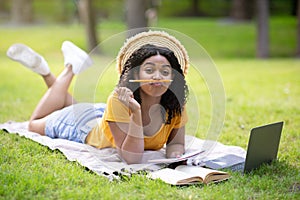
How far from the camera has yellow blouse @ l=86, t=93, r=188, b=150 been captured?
298 cm

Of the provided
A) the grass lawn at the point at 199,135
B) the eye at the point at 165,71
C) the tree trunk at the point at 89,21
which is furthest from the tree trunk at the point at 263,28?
the eye at the point at 165,71

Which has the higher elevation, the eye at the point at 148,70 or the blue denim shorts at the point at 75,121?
the eye at the point at 148,70

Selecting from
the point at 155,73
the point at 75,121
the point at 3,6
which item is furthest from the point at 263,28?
the point at 3,6

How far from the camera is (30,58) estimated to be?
4168 mm

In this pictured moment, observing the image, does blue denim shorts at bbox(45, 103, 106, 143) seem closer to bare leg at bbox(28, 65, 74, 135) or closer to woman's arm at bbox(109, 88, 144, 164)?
bare leg at bbox(28, 65, 74, 135)

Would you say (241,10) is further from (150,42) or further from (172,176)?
(172,176)

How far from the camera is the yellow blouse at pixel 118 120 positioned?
2984mm

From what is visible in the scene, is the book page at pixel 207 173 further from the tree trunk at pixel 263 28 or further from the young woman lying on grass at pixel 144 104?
the tree trunk at pixel 263 28

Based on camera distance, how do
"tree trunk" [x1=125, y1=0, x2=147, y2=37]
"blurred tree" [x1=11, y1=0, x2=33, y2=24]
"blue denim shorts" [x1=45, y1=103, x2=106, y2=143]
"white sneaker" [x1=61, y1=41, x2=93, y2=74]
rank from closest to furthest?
"blue denim shorts" [x1=45, y1=103, x2=106, y2=143] → "white sneaker" [x1=61, y1=41, x2=93, y2=74] → "tree trunk" [x1=125, y1=0, x2=147, y2=37] → "blurred tree" [x1=11, y1=0, x2=33, y2=24]

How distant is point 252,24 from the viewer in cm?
1931

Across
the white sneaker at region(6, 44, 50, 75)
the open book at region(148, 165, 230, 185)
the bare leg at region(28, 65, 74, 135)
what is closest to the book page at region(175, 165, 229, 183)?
the open book at region(148, 165, 230, 185)

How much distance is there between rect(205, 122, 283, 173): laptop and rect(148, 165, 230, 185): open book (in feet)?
0.72

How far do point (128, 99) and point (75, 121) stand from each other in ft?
2.82

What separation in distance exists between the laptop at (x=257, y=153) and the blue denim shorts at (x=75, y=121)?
878 millimetres
